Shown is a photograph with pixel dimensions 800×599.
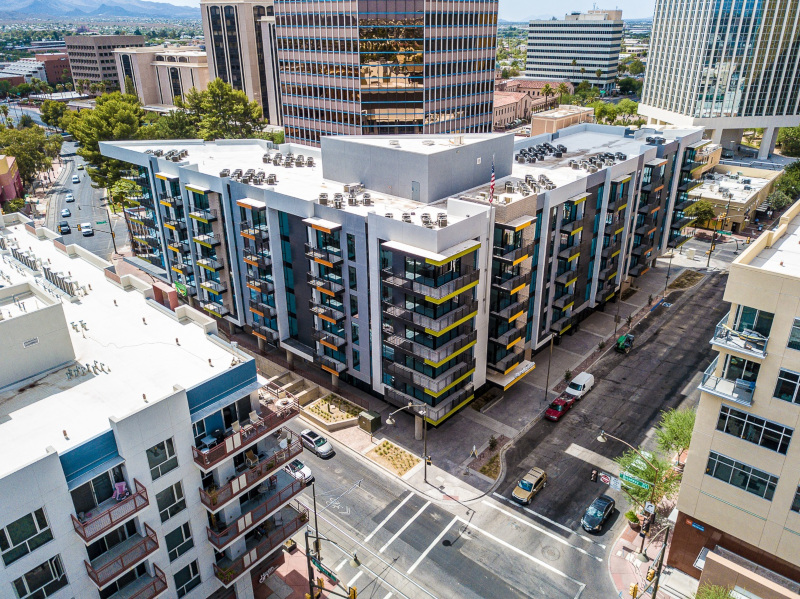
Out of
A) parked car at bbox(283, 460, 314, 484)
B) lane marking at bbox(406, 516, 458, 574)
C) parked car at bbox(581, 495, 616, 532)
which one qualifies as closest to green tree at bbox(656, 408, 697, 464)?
parked car at bbox(581, 495, 616, 532)

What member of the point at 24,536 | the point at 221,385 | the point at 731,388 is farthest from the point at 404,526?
the point at 24,536

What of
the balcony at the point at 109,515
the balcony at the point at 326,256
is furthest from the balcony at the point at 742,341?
the balcony at the point at 109,515

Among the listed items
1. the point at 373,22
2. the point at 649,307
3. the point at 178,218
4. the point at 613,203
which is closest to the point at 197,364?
the point at 178,218

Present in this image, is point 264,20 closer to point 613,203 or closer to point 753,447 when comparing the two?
point 613,203

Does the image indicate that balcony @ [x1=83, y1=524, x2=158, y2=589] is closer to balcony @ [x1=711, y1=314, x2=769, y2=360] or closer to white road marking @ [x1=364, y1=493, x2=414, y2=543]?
white road marking @ [x1=364, y1=493, x2=414, y2=543]

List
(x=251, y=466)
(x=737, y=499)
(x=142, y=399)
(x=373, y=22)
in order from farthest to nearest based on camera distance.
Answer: (x=373, y=22)
(x=737, y=499)
(x=251, y=466)
(x=142, y=399)

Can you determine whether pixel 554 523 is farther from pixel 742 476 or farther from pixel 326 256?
pixel 326 256
